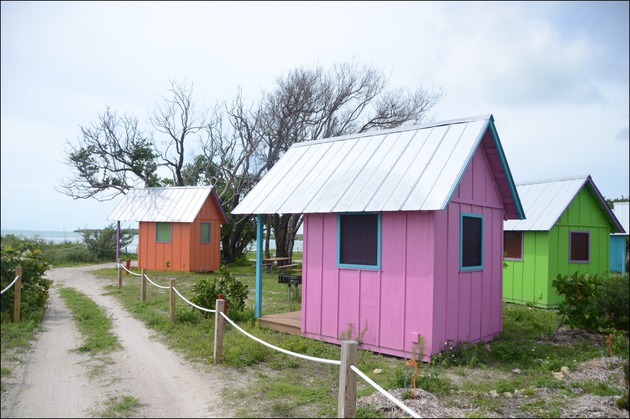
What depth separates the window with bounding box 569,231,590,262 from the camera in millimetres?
16734

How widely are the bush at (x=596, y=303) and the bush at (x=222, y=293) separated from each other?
7.32 metres

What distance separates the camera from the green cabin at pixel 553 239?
52.6 feet

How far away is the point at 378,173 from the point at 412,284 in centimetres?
234

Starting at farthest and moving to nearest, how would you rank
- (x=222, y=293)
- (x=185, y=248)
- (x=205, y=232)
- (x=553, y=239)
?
(x=205, y=232), (x=185, y=248), (x=553, y=239), (x=222, y=293)

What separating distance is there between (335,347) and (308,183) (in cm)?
355

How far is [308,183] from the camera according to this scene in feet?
35.8

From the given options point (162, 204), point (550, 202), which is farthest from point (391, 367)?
point (162, 204)

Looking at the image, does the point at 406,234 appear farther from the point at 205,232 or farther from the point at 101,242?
the point at 101,242

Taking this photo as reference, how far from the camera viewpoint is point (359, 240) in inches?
376

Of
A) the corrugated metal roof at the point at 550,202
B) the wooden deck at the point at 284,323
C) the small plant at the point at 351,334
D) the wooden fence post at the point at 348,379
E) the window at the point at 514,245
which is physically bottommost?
the wooden deck at the point at 284,323

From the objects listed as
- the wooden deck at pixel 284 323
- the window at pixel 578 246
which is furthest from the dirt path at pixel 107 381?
the window at pixel 578 246

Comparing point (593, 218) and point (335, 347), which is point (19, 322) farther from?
point (593, 218)

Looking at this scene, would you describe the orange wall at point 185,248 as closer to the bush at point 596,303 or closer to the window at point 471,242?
the window at point 471,242

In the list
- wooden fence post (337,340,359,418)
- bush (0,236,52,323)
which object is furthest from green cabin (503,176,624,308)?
bush (0,236,52,323)
